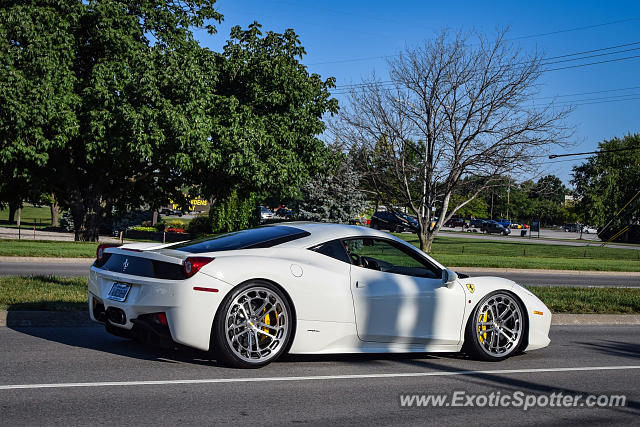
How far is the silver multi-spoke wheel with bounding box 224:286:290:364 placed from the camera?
5.66m

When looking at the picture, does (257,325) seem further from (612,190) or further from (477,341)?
(612,190)

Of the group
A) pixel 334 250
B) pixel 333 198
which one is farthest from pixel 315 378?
pixel 333 198

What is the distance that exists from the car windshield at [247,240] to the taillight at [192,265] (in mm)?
451

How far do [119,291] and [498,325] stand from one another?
3911 mm

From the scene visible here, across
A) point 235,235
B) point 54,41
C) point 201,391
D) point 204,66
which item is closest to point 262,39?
point 204,66

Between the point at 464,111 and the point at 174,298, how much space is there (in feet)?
80.5

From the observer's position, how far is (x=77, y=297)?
30.7ft

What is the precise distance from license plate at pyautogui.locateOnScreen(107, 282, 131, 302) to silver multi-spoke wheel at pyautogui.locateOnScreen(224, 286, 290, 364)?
3.11ft

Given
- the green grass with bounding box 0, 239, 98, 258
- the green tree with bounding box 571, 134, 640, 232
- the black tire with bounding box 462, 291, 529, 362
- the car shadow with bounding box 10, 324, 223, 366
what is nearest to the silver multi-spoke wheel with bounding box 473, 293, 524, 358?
the black tire with bounding box 462, 291, 529, 362

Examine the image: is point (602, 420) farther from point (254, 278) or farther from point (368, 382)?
point (254, 278)

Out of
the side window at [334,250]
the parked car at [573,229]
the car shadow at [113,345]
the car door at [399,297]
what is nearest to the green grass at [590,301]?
the car door at [399,297]

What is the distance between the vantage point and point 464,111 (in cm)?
2830

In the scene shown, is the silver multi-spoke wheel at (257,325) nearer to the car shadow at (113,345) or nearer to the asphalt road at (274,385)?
the asphalt road at (274,385)

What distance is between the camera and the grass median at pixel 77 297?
8.41 m
